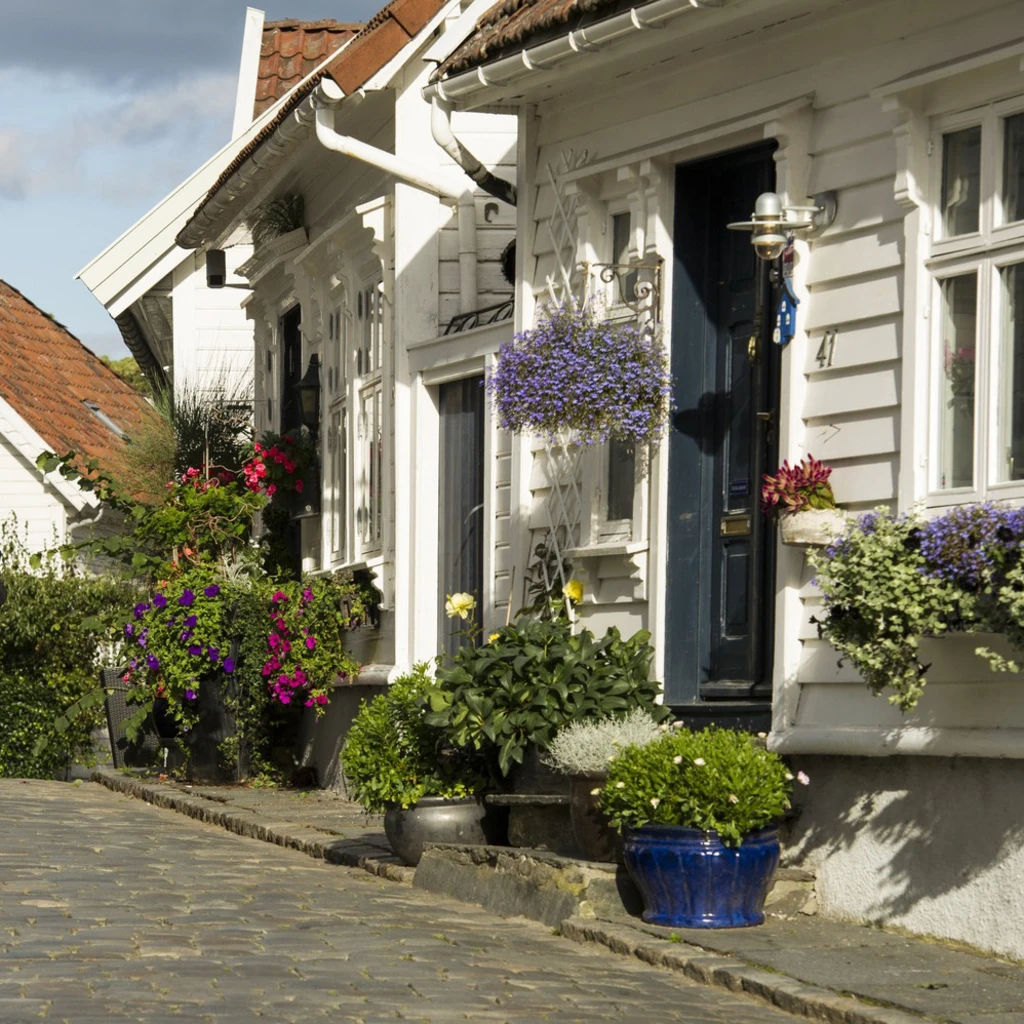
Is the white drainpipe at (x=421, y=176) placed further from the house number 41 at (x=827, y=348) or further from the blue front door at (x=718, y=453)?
the house number 41 at (x=827, y=348)

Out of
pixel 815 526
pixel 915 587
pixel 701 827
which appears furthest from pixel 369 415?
pixel 915 587

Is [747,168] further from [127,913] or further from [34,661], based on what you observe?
[34,661]

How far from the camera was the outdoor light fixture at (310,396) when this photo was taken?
1470 centimetres

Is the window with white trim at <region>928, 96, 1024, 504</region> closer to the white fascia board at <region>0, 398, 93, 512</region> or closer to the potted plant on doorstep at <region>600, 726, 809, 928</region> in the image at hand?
the potted plant on doorstep at <region>600, 726, 809, 928</region>

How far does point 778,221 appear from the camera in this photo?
7.96 metres

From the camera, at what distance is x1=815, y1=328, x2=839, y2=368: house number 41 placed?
7984 mm

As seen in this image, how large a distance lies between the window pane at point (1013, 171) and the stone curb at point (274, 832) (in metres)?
4.19

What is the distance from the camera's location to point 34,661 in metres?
18.4

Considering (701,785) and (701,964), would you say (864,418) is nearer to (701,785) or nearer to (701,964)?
(701,785)

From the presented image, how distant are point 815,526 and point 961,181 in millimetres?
1441

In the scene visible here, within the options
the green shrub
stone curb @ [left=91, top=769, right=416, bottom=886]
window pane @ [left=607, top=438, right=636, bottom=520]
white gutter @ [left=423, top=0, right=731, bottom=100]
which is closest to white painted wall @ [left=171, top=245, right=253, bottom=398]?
the green shrub

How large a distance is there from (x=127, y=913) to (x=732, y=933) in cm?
251

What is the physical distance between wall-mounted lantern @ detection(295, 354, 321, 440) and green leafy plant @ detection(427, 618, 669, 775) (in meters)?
6.07

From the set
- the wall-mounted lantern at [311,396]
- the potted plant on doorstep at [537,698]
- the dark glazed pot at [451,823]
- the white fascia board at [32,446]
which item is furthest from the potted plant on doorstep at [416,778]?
the white fascia board at [32,446]
